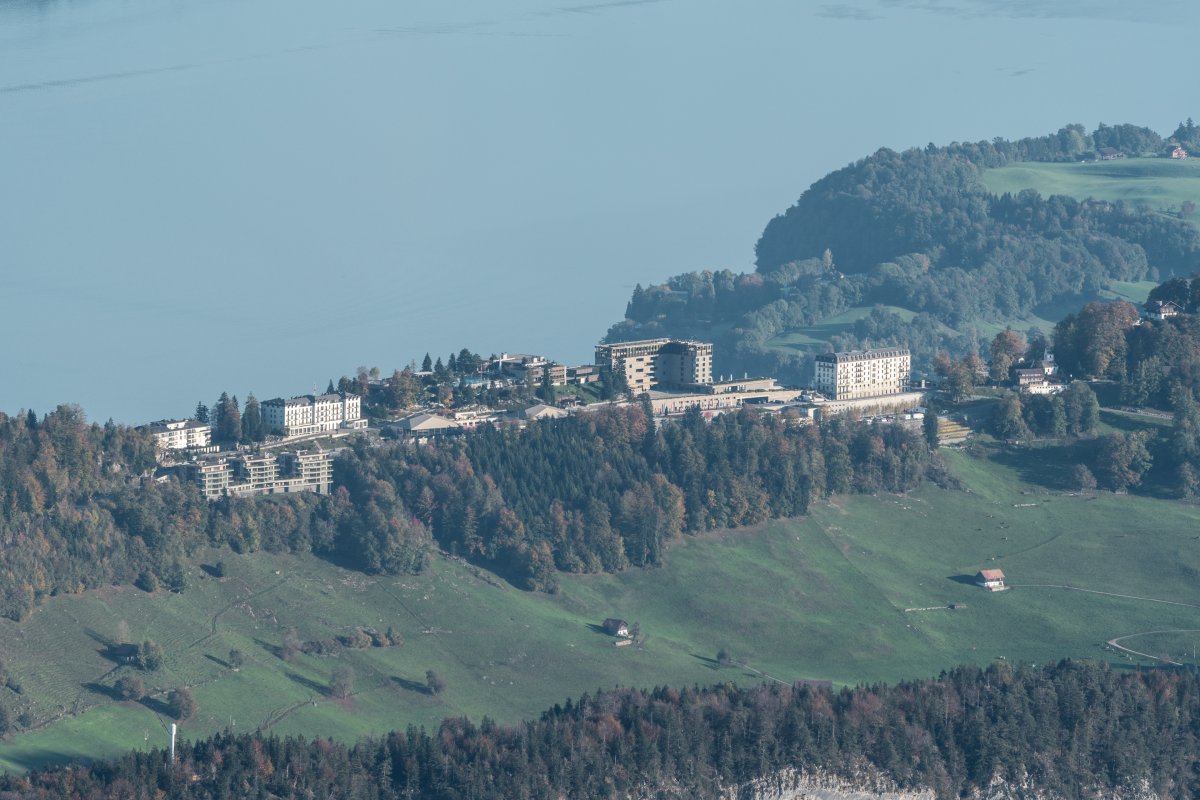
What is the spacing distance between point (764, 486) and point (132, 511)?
28.5 metres

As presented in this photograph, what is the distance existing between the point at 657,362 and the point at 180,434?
95.1ft

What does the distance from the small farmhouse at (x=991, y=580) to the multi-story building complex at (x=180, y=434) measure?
→ 108ft

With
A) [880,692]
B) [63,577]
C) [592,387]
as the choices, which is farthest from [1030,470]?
[63,577]

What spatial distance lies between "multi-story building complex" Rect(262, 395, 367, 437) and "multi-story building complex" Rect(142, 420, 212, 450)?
118 inches

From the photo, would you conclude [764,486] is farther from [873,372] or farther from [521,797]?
[521,797]

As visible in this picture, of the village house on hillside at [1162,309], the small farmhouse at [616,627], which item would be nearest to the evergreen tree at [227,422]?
the small farmhouse at [616,627]

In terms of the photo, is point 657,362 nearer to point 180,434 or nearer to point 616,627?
point 180,434

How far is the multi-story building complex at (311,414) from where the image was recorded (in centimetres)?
12206

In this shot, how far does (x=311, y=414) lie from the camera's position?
123 meters

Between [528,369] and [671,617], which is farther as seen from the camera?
[528,369]

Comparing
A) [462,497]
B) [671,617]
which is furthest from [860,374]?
[671,617]

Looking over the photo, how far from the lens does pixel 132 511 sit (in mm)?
109062

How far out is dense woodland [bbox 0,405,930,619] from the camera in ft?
352

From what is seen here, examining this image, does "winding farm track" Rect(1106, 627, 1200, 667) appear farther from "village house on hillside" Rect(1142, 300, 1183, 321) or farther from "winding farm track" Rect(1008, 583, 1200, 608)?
"village house on hillside" Rect(1142, 300, 1183, 321)
